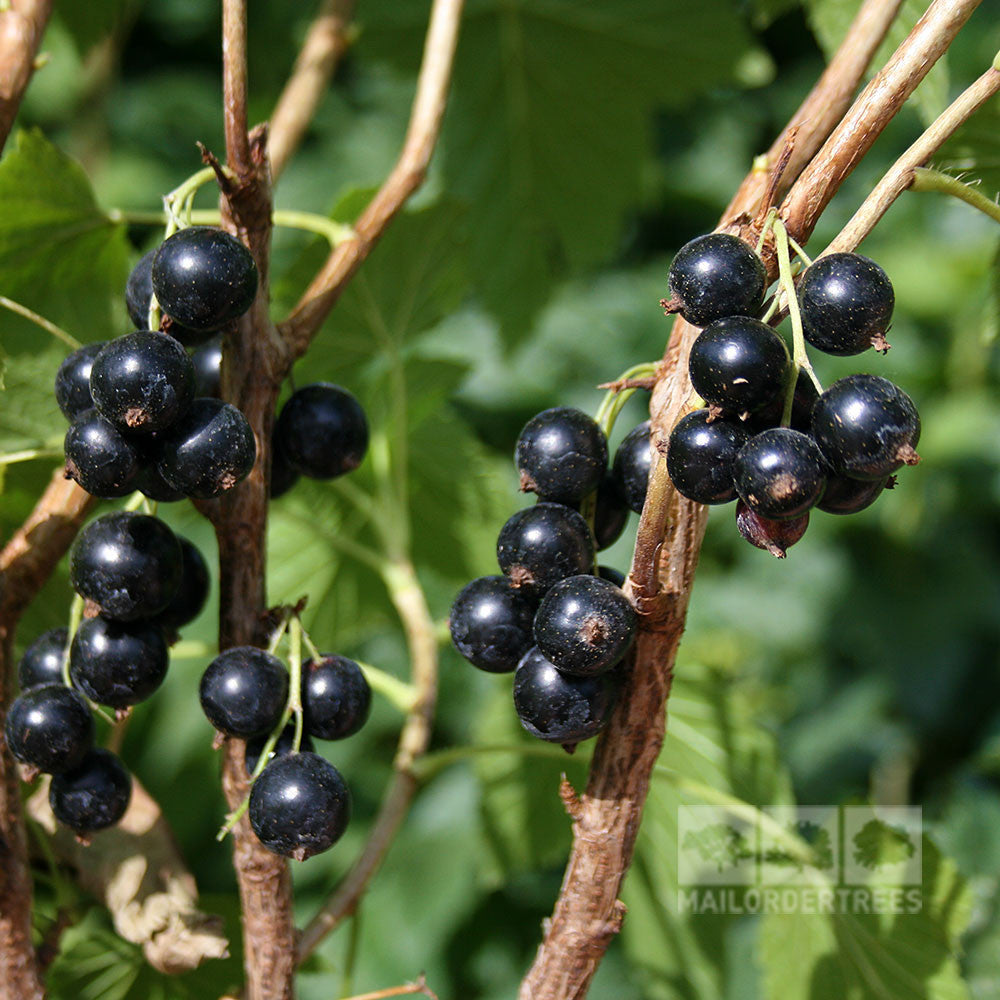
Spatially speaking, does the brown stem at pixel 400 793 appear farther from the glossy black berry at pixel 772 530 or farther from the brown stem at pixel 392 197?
the glossy black berry at pixel 772 530

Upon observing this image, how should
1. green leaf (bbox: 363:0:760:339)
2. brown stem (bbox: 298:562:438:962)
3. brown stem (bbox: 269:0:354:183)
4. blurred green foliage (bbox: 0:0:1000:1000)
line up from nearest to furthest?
brown stem (bbox: 298:562:438:962)
blurred green foliage (bbox: 0:0:1000:1000)
brown stem (bbox: 269:0:354:183)
green leaf (bbox: 363:0:760:339)

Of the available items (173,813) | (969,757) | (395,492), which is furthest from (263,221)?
(969,757)

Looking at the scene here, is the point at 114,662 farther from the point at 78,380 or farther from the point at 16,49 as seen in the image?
the point at 16,49

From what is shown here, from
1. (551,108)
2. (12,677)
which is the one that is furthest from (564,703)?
(551,108)

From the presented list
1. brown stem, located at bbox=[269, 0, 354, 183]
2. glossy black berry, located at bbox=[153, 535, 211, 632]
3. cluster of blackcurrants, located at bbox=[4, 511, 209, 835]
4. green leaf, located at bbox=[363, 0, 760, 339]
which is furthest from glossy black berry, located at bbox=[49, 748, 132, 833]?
green leaf, located at bbox=[363, 0, 760, 339]

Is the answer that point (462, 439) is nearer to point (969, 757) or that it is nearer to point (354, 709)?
point (354, 709)

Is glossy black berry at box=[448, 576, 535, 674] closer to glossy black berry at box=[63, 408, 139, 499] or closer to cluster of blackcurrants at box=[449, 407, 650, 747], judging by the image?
cluster of blackcurrants at box=[449, 407, 650, 747]

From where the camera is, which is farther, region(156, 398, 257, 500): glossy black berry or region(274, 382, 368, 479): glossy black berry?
region(274, 382, 368, 479): glossy black berry
